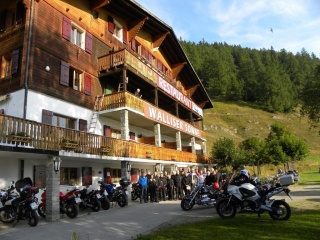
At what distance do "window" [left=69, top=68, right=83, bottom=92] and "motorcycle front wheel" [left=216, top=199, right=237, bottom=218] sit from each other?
38.6 feet

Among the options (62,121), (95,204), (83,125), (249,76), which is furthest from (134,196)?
(249,76)

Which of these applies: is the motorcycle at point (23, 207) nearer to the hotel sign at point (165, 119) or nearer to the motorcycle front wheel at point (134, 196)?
the motorcycle front wheel at point (134, 196)

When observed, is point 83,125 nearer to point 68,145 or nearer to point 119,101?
point 119,101

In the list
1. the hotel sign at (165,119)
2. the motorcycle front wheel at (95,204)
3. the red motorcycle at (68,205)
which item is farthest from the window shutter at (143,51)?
the red motorcycle at (68,205)

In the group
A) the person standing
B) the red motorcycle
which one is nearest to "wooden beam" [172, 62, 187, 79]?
the person standing

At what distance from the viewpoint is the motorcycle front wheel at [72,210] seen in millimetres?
12109

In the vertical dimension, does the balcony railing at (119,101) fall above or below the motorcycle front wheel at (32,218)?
above

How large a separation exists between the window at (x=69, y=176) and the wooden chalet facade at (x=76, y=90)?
2.0 inches

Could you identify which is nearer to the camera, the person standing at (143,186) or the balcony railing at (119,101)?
the person standing at (143,186)

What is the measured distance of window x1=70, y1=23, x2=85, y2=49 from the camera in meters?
19.0

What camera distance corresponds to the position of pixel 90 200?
13.5 metres

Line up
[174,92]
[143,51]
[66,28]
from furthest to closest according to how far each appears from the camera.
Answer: [174,92], [143,51], [66,28]

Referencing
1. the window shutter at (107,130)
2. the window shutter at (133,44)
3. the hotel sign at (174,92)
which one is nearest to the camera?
the window shutter at (107,130)

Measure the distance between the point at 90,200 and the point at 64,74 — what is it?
24.5 ft
